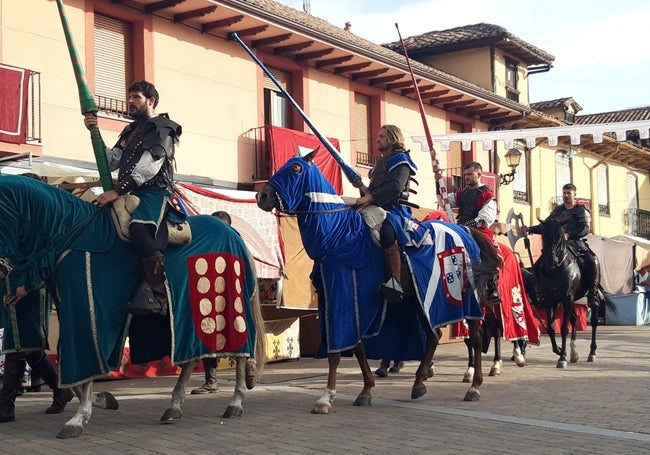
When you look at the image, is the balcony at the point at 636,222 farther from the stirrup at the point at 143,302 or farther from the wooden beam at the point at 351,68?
the stirrup at the point at 143,302

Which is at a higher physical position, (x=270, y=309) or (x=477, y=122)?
(x=477, y=122)

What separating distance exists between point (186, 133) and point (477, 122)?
41.1 feet

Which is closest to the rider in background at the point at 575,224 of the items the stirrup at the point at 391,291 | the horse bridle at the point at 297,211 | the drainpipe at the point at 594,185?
the stirrup at the point at 391,291

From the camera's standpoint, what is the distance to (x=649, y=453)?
5.68 meters

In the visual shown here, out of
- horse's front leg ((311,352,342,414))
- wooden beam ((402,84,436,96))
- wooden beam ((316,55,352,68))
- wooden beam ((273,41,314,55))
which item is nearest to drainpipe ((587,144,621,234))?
wooden beam ((402,84,436,96))

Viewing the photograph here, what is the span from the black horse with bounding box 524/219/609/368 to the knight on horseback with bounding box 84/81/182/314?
6.86 metres

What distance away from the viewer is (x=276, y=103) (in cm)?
1808

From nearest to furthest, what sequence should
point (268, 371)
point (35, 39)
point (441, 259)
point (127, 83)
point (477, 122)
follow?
point (441, 259) < point (268, 371) < point (35, 39) < point (127, 83) < point (477, 122)

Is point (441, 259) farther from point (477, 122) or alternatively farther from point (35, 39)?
point (477, 122)

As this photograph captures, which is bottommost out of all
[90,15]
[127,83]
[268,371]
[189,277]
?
[268,371]

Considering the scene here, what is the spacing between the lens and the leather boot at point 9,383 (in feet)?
23.3

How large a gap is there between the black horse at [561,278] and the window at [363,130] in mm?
7957

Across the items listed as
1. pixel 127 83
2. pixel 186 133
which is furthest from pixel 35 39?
pixel 186 133

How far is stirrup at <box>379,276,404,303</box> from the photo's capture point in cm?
777
